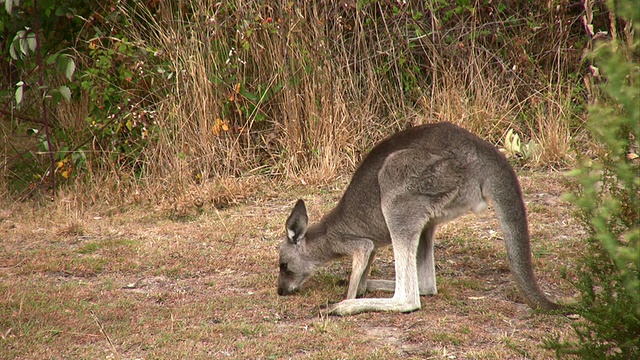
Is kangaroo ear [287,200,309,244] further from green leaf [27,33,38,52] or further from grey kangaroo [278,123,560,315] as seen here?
green leaf [27,33,38,52]

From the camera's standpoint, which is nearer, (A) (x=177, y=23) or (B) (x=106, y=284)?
(B) (x=106, y=284)

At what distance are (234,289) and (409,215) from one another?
1346 millimetres

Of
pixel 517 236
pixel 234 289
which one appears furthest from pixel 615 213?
pixel 234 289

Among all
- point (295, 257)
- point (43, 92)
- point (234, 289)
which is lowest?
point (234, 289)

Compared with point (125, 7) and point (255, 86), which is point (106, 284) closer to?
point (255, 86)

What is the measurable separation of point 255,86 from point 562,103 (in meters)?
3.09

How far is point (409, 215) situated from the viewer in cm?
496

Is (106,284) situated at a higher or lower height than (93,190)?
lower

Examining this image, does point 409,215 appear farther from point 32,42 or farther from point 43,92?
point 43,92

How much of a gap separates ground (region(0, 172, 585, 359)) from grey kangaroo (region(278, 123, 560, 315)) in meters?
0.15

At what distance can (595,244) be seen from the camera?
13.5 feet

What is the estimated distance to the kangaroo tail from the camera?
15.2 ft

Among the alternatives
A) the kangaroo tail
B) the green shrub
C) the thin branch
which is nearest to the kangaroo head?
the kangaroo tail

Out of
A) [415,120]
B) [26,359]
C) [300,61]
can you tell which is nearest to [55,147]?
[300,61]
